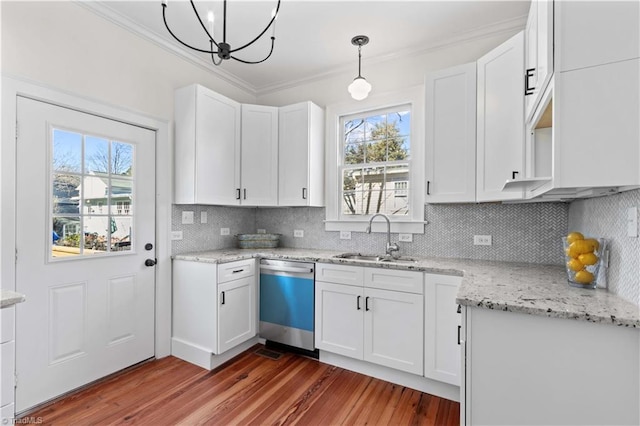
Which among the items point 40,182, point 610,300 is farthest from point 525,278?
point 40,182

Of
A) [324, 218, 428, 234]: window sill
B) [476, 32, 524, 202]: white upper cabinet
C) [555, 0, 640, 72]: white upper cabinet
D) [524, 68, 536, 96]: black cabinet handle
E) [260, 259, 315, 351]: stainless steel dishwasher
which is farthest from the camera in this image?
[324, 218, 428, 234]: window sill

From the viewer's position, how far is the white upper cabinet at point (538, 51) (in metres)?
1.20

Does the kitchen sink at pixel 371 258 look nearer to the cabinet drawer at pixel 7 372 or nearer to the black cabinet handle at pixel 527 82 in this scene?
the black cabinet handle at pixel 527 82

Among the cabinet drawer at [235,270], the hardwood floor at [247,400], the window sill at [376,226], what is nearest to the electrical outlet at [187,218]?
the cabinet drawer at [235,270]

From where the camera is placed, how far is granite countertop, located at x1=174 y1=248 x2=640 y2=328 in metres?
1.09

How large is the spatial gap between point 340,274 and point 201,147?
5.51ft

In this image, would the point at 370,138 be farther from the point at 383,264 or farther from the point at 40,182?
→ the point at 40,182

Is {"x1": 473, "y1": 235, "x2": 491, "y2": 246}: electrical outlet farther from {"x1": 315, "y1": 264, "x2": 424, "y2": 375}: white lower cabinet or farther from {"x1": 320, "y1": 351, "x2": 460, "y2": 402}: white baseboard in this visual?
{"x1": 320, "y1": 351, "x2": 460, "y2": 402}: white baseboard

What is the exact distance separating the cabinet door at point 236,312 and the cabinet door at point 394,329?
1.10 metres

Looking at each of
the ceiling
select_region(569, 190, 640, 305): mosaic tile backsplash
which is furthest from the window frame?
select_region(569, 190, 640, 305): mosaic tile backsplash

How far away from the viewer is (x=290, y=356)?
2.77 meters

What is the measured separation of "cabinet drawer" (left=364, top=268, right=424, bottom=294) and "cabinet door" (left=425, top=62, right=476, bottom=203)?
670 millimetres

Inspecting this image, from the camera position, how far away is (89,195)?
2.28 meters

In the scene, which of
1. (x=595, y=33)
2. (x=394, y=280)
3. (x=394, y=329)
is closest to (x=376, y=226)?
(x=394, y=280)
